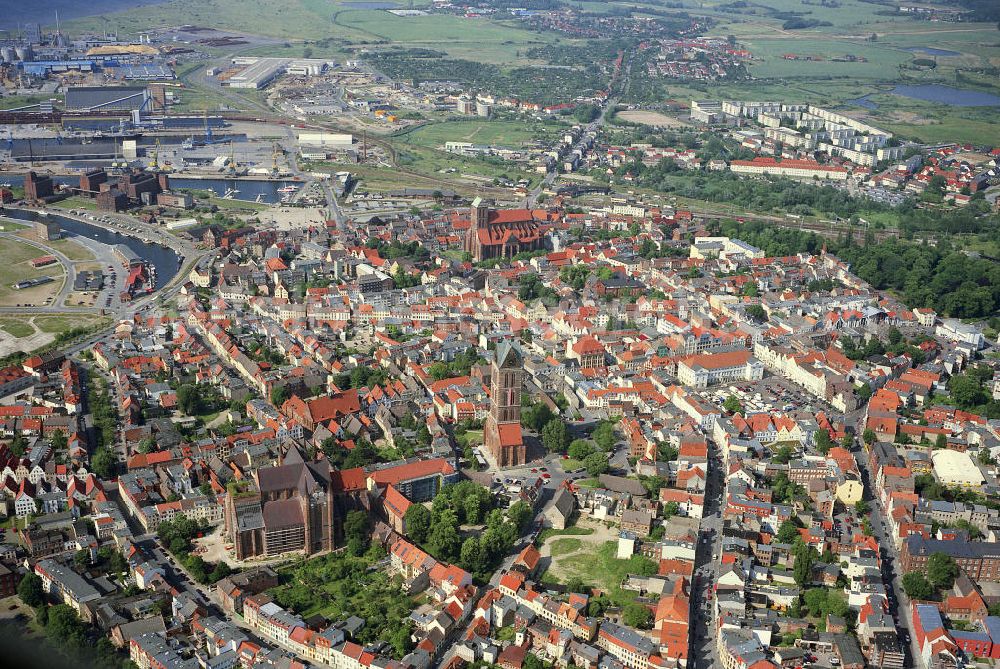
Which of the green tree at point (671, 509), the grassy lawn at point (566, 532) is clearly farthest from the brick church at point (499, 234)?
the grassy lawn at point (566, 532)

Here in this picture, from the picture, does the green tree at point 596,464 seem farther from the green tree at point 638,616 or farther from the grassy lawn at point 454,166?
the grassy lawn at point 454,166

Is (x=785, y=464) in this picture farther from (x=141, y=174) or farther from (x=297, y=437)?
(x=141, y=174)

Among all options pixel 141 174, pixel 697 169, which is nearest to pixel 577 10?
pixel 697 169

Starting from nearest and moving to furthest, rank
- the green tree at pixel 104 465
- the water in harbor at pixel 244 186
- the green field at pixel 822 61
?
the green tree at pixel 104 465, the water in harbor at pixel 244 186, the green field at pixel 822 61

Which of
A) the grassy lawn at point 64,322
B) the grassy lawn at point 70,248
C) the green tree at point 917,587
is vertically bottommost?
the green tree at point 917,587

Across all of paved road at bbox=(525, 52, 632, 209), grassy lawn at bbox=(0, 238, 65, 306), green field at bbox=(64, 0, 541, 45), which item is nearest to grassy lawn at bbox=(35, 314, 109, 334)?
grassy lawn at bbox=(0, 238, 65, 306)
